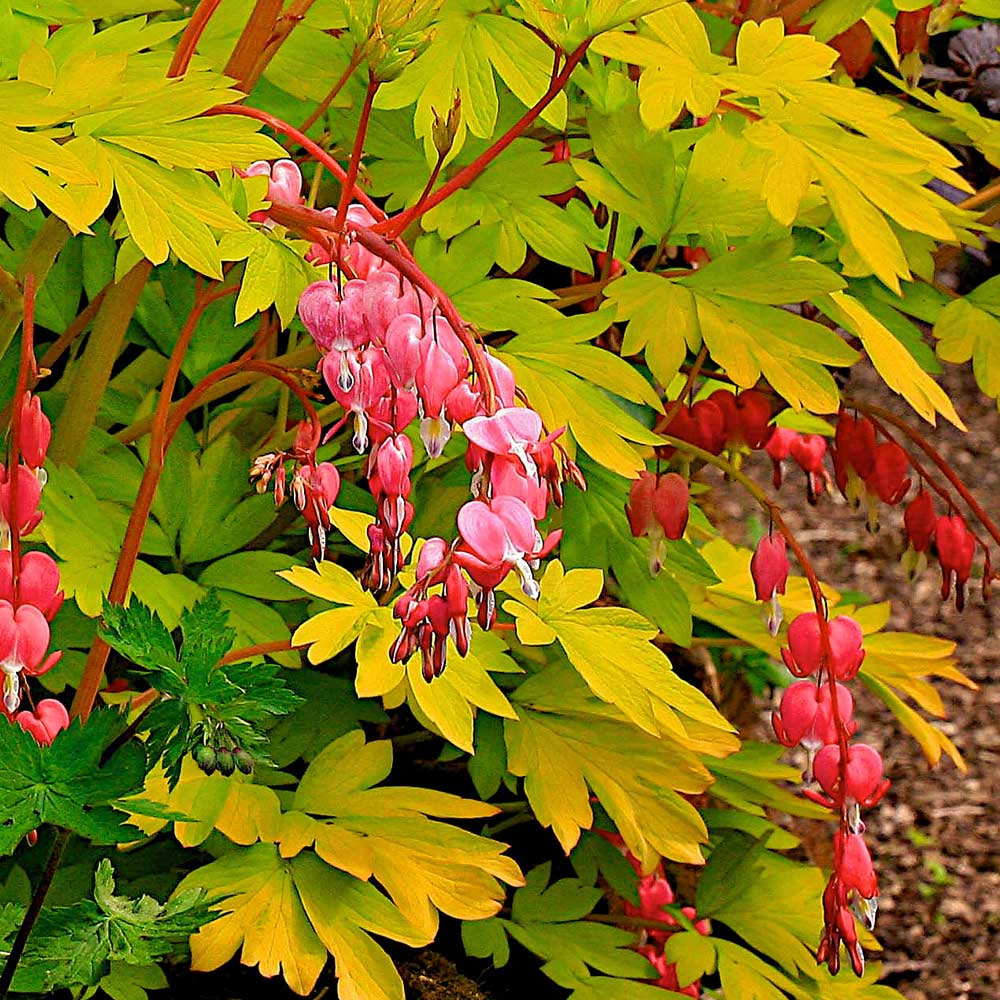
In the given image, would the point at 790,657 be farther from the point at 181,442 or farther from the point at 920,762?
the point at 920,762

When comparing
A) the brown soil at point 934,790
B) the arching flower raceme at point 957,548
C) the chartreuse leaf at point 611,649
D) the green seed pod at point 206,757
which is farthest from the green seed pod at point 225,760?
the brown soil at point 934,790

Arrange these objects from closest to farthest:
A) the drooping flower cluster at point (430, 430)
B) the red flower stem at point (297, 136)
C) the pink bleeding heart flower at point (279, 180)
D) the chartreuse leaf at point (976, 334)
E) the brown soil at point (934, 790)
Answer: the drooping flower cluster at point (430, 430) < the red flower stem at point (297, 136) < the pink bleeding heart flower at point (279, 180) < the chartreuse leaf at point (976, 334) < the brown soil at point (934, 790)

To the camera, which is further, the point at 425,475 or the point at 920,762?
the point at 920,762

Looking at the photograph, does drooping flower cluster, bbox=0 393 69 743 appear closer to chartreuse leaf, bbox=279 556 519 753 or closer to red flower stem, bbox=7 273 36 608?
red flower stem, bbox=7 273 36 608

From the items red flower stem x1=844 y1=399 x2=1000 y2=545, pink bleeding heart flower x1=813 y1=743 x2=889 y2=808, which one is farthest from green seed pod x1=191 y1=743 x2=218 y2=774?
red flower stem x1=844 y1=399 x2=1000 y2=545

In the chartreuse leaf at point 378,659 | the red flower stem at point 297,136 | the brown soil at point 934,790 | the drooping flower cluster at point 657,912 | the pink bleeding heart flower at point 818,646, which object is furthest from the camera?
the brown soil at point 934,790

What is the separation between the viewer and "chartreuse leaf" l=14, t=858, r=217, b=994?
760 millimetres

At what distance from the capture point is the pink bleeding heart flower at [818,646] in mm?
1059

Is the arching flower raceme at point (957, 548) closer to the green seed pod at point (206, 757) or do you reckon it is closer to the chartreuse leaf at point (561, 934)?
the chartreuse leaf at point (561, 934)

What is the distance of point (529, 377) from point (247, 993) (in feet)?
2.19

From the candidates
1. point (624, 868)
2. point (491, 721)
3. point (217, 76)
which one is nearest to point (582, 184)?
point (217, 76)

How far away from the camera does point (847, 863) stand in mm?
999

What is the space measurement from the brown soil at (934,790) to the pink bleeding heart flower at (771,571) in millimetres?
1149

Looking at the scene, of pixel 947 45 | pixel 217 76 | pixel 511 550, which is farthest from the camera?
pixel 947 45
